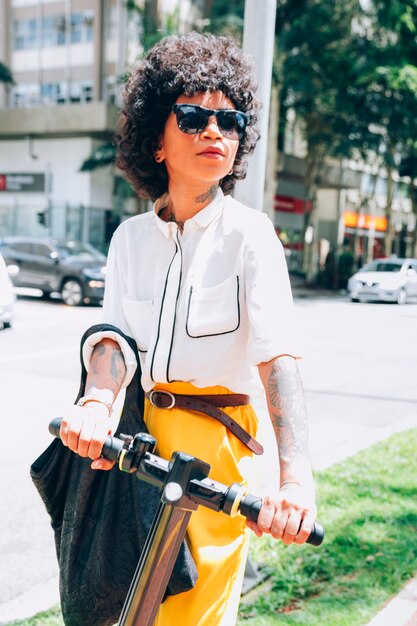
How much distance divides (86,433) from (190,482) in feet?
1.01

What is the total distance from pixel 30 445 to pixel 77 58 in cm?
2599

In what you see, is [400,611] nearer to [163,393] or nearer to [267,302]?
[163,393]

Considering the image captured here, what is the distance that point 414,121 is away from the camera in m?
24.1

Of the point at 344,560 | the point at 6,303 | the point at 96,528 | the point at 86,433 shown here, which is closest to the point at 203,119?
the point at 86,433

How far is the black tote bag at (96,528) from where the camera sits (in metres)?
1.64

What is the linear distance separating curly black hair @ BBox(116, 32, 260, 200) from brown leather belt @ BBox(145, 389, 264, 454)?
60cm

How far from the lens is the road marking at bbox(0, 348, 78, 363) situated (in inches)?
364

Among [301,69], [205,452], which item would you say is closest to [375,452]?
[205,452]

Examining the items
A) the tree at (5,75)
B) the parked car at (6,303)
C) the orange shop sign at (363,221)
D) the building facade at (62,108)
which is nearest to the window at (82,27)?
the building facade at (62,108)

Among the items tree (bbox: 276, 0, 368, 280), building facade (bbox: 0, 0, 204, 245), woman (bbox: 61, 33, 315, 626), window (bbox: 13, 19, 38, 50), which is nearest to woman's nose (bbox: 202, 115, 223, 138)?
woman (bbox: 61, 33, 315, 626)

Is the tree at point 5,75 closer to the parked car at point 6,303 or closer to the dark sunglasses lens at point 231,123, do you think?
the parked car at point 6,303

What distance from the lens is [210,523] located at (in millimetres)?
1700

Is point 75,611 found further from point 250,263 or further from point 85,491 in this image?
point 250,263

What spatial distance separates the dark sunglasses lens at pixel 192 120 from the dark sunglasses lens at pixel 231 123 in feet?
0.14
